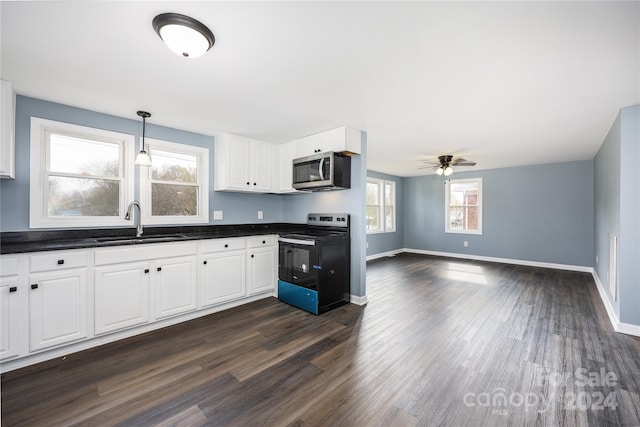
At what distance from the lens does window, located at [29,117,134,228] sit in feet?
8.40

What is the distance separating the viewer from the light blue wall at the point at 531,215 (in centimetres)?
546

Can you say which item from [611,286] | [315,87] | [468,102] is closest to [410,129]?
[468,102]

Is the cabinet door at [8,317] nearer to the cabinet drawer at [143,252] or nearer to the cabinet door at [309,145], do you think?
the cabinet drawer at [143,252]

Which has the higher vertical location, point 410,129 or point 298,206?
point 410,129

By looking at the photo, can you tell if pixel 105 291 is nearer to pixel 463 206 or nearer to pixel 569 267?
pixel 463 206

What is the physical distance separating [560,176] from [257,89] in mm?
6585

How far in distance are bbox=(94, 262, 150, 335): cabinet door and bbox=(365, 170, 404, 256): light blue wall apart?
16.5 feet

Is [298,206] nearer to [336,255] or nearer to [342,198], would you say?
[342,198]

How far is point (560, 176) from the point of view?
18.6 ft

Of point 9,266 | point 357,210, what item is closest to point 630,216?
point 357,210

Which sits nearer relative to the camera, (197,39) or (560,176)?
(197,39)

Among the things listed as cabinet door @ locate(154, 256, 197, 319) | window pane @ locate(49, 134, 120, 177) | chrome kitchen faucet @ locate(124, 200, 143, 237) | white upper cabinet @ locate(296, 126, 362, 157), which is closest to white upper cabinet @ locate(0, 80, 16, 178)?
window pane @ locate(49, 134, 120, 177)

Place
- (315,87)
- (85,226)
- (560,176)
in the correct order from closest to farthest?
(315,87)
(85,226)
(560,176)

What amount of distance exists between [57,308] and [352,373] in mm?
2495
